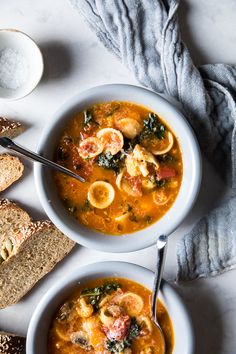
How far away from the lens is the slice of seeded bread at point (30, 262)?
4.75 metres

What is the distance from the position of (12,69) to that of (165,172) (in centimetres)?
126

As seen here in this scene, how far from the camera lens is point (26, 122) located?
4789mm

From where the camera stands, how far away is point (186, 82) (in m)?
4.52

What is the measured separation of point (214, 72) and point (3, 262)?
1915mm

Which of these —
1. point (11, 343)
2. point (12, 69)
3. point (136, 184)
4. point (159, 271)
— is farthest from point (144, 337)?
point (12, 69)

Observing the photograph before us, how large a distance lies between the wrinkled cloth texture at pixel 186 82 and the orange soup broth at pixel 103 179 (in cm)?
28

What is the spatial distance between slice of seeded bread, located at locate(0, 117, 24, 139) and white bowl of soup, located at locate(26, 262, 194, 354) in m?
1.04

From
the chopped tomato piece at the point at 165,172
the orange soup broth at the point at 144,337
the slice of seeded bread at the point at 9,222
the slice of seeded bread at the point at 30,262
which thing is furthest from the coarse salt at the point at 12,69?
the orange soup broth at the point at 144,337

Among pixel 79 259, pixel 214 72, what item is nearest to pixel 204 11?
pixel 214 72

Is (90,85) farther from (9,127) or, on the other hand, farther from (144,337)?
(144,337)

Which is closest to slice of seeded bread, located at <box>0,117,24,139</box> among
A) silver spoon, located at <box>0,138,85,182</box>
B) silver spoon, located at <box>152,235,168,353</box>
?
silver spoon, located at <box>0,138,85,182</box>

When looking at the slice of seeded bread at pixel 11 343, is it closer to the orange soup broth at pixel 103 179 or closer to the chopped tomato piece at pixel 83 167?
the orange soup broth at pixel 103 179

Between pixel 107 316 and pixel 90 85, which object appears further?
pixel 90 85

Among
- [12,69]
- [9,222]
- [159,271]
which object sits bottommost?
[159,271]
